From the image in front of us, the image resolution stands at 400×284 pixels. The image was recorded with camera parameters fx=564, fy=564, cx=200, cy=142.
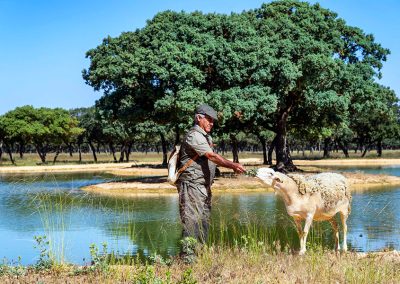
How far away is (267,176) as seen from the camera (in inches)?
372

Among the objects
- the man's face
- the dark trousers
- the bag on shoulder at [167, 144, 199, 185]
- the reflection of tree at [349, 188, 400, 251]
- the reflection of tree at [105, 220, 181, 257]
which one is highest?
the man's face

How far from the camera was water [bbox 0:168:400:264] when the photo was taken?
39.2 ft

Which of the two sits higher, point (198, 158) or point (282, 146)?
point (282, 146)

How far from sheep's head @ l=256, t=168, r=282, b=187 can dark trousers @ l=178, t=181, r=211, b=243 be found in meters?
1.06

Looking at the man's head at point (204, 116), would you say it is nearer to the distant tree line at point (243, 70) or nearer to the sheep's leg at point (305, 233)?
the sheep's leg at point (305, 233)

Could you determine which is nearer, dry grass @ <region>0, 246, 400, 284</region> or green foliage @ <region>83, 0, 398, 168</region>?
dry grass @ <region>0, 246, 400, 284</region>

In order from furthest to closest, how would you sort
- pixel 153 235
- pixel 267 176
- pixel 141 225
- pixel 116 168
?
pixel 116 168, pixel 141 225, pixel 153 235, pixel 267 176

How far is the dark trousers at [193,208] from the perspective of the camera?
343 inches

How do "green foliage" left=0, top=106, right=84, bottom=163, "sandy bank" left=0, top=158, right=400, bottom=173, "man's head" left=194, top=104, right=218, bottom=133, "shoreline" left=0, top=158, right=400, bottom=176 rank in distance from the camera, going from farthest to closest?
"green foliage" left=0, top=106, right=84, bottom=163, "shoreline" left=0, top=158, right=400, bottom=176, "sandy bank" left=0, top=158, right=400, bottom=173, "man's head" left=194, top=104, right=218, bottom=133

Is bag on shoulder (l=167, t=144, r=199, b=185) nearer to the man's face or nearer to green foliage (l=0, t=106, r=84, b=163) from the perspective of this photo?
the man's face

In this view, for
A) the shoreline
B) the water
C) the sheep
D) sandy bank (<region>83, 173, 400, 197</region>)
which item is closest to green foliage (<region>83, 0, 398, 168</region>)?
sandy bank (<region>83, 173, 400, 197</region>)

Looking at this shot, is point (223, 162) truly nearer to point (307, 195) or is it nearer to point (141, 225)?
point (307, 195)

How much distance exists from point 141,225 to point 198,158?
8.06 metres

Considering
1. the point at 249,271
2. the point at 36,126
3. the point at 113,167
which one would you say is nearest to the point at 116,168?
the point at 113,167
